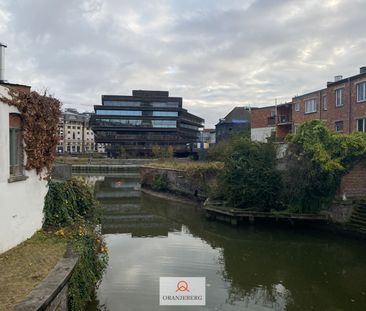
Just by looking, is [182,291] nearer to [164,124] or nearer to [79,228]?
[79,228]

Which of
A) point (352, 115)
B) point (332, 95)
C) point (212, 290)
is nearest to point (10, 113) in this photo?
point (212, 290)

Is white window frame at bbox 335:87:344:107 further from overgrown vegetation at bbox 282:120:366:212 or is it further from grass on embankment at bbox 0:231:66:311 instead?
grass on embankment at bbox 0:231:66:311

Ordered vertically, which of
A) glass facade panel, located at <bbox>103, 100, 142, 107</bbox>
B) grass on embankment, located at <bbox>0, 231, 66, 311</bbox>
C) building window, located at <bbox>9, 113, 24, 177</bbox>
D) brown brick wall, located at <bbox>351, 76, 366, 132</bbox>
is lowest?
grass on embankment, located at <bbox>0, 231, 66, 311</bbox>

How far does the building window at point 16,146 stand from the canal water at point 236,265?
14.4ft

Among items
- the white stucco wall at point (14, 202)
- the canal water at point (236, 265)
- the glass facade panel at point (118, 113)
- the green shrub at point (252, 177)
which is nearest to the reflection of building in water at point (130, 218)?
the canal water at point (236, 265)

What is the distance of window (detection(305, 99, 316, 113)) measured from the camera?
31.7 meters

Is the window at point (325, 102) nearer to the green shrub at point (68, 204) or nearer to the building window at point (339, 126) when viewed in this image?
the building window at point (339, 126)

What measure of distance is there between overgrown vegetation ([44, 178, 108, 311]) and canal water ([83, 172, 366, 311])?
1.33m

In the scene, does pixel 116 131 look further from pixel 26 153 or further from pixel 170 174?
pixel 26 153

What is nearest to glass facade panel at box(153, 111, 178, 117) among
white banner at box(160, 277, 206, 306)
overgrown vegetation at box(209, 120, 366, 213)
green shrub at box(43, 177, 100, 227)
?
overgrown vegetation at box(209, 120, 366, 213)

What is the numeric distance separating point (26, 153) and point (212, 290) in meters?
7.20

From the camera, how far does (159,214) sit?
24.6m

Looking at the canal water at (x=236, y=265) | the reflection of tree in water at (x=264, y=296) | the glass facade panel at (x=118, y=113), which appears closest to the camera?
the reflection of tree in water at (x=264, y=296)

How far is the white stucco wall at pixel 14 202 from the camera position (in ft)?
27.7
